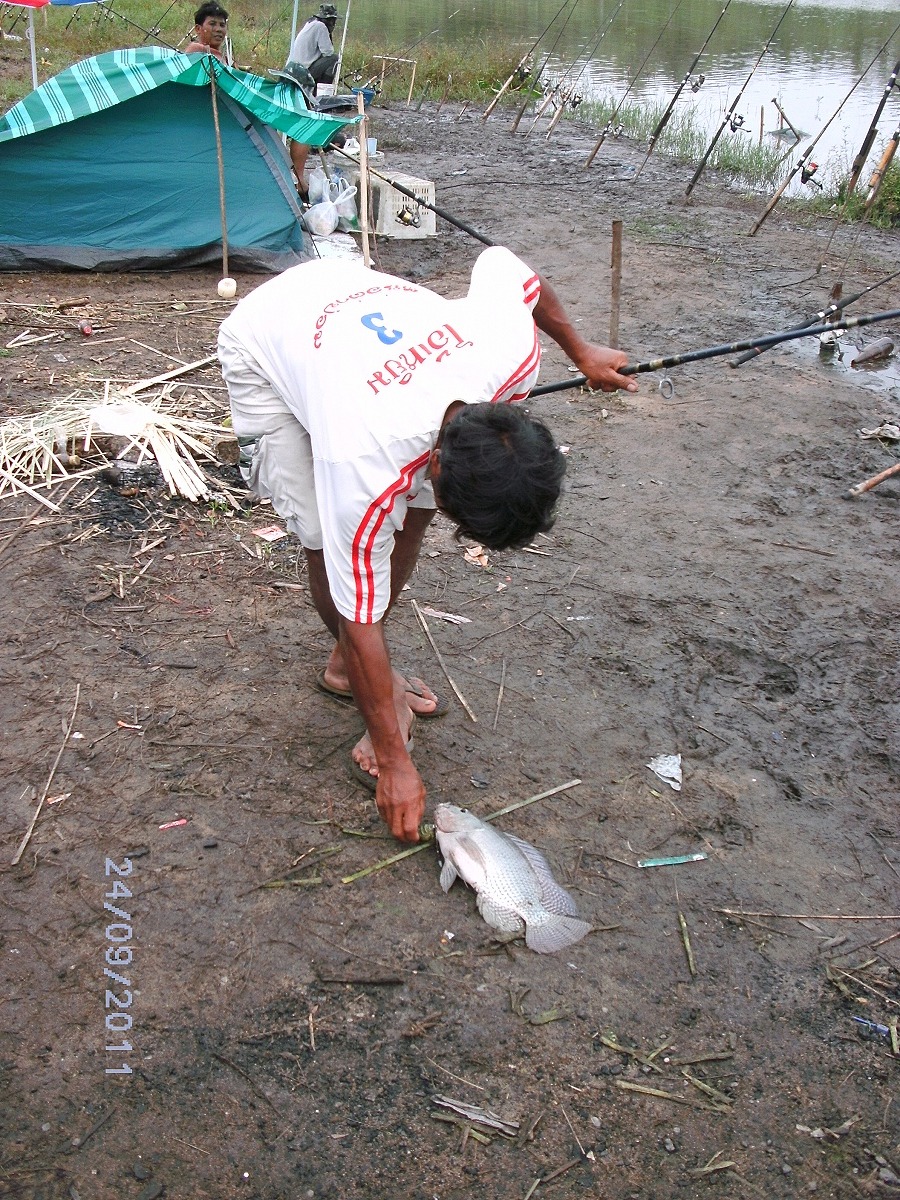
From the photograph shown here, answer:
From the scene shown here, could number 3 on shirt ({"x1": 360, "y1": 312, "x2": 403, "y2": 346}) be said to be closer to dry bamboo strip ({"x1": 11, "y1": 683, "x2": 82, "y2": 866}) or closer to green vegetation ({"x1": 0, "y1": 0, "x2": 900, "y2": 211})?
dry bamboo strip ({"x1": 11, "y1": 683, "x2": 82, "y2": 866})

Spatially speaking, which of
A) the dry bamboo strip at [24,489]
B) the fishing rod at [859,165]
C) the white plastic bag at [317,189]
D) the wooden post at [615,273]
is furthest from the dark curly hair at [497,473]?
the fishing rod at [859,165]

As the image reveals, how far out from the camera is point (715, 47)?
785 inches

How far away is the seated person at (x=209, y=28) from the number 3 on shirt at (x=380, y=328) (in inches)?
269

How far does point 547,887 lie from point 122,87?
641 centimetres

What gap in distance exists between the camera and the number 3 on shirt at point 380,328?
2.12 metres

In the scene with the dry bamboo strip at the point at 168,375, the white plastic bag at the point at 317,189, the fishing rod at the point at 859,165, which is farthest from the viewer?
the fishing rod at the point at 859,165

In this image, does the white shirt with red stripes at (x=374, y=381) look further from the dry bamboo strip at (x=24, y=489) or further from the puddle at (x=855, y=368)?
the puddle at (x=855, y=368)

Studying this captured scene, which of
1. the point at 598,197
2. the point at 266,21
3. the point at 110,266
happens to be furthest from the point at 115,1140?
the point at 266,21

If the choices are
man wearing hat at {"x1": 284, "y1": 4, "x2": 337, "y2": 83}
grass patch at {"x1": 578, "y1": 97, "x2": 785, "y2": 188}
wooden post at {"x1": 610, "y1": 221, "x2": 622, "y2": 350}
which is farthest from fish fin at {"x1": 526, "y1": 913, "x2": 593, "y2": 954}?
grass patch at {"x1": 578, "y1": 97, "x2": 785, "y2": 188}

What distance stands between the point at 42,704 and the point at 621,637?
6.60 ft

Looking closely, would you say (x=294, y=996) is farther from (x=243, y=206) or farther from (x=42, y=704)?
(x=243, y=206)

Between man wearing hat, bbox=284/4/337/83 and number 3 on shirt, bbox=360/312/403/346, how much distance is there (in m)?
9.65

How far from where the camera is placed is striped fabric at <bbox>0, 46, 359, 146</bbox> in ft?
21.1
